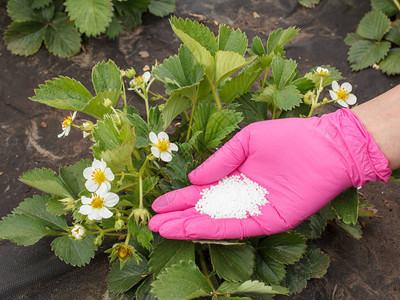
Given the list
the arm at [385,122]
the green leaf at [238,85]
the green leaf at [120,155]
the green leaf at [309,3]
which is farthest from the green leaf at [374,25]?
the green leaf at [120,155]

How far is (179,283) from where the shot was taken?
1.07 meters

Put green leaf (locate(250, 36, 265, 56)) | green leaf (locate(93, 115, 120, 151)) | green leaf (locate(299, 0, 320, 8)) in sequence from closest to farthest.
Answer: green leaf (locate(93, 115, 120, 151)) → green leaf (locate(250, 36, 265, 56)) → green leaf (locate(299, 0, 320, 8))

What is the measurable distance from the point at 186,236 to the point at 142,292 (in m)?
0.28

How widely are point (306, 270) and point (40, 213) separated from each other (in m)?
0.95

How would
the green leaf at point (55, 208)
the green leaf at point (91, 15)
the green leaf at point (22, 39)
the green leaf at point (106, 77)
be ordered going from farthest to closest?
1. the green leaf at point (22, 39)
2. the green leaf at point (91, 15)
3. the green leaf at point (106, 77)
4. the green leaf at point (55, 208)

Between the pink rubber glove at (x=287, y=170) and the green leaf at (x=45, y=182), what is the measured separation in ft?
0.97

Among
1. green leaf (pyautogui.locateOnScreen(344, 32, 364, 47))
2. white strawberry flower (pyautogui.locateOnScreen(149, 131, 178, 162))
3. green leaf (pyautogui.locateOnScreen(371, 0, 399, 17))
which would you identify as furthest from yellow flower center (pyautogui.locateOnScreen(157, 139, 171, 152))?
green leaf (pyautogui.locateOnScreen(371, 0, 399, 17))

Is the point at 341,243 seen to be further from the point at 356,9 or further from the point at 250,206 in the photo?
the point at 356,9

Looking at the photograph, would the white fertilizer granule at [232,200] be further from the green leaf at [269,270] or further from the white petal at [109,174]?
the white petal at [109,174]

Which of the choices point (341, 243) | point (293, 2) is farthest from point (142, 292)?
point (293, 2)

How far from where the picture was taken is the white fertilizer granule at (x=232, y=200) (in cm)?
122

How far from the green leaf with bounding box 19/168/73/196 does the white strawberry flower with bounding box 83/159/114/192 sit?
6.4 inches

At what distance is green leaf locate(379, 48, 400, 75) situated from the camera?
208 cm

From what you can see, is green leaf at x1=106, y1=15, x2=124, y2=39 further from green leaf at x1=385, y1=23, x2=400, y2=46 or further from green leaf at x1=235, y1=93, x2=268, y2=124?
green leaf at x1=385, y1=23, x2=400, y2=46
